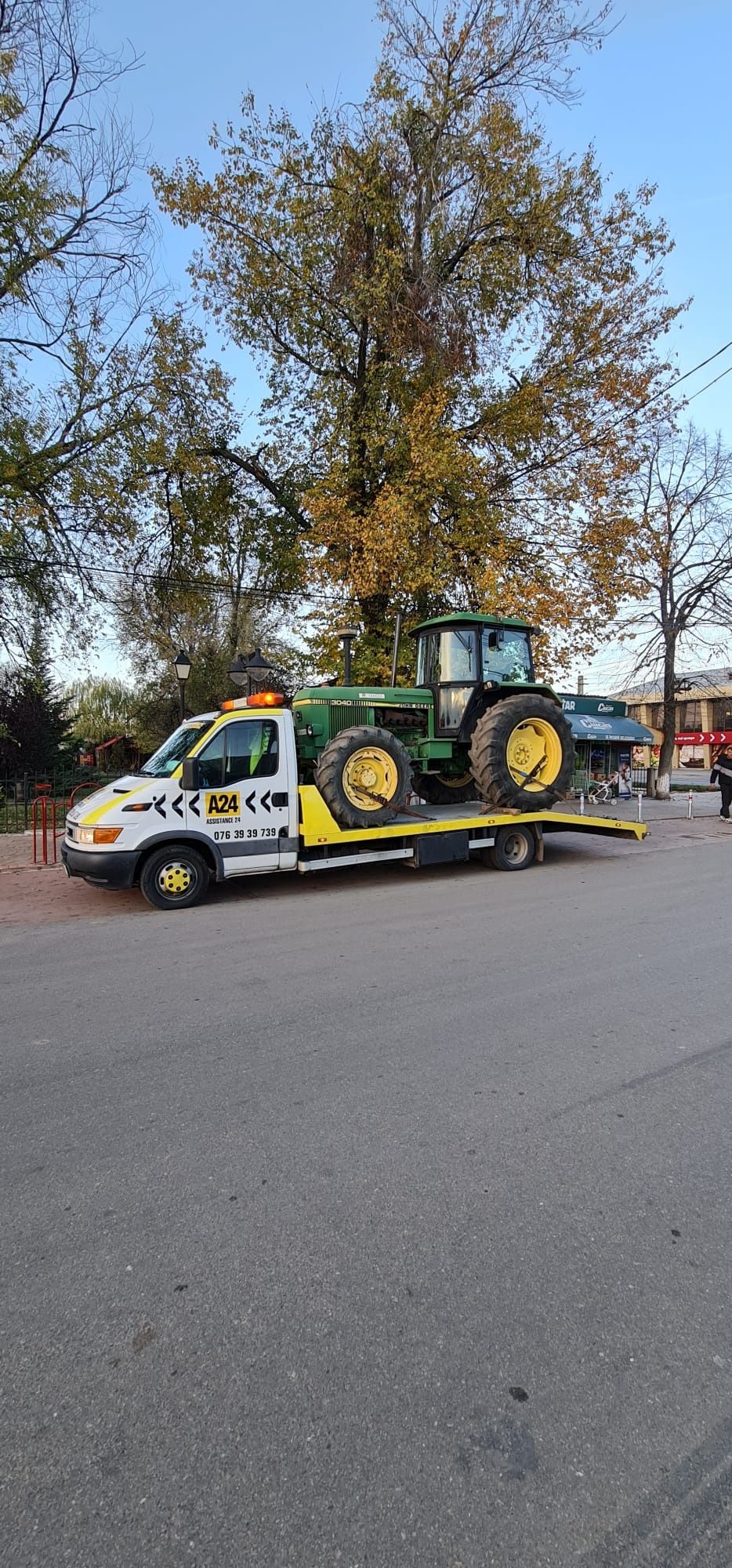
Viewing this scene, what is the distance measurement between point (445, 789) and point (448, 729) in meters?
1.58

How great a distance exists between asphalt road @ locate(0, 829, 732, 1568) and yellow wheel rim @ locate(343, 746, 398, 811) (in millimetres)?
3848

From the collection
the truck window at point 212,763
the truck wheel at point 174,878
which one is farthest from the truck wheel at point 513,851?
the truck wheel at point 174,878

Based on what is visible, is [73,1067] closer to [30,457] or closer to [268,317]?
[30,457]

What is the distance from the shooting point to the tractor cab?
1012 centimetres

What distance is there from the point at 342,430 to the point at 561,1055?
54.1 ft

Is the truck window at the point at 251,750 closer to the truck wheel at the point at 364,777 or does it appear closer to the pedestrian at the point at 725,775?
the truck wheel at the point at 364,777

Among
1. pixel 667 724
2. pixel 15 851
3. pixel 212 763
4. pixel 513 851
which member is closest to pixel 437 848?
pixel 513 851

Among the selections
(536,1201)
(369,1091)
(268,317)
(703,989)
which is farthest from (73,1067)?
(268,317)

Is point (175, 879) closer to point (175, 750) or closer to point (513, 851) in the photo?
point (175, 750)

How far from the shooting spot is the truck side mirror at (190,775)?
298 inches

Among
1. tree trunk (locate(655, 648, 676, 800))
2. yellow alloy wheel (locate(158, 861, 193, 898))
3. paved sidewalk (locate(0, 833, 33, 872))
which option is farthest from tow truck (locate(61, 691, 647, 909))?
tree trunk (locate(655, 648, 676, 800))

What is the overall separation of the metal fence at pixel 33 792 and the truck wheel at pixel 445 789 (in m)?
6.37

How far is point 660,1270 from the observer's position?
91.0 inches

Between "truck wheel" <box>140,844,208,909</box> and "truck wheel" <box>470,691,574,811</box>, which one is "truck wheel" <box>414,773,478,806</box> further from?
"truck wheel" <box>140,844,208,909</box>
